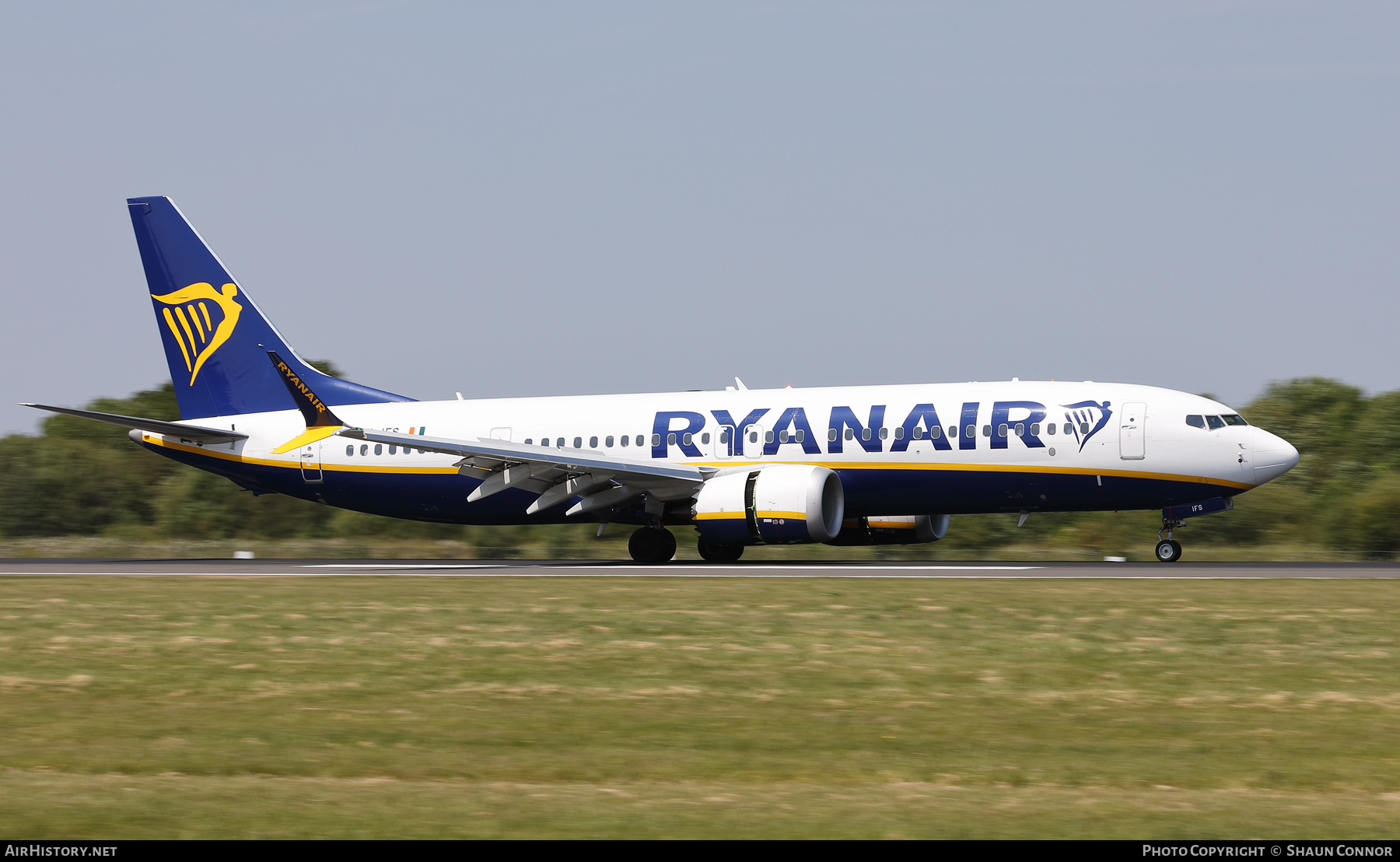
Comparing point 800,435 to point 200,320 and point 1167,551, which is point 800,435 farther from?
point 200,320

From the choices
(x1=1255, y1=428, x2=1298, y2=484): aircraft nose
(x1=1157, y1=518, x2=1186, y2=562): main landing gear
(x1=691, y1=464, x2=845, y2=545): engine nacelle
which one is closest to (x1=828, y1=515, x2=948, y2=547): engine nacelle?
(x1=691, y1=464, x2=845, y2=545): engine nacelle

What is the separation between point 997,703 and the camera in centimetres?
1226

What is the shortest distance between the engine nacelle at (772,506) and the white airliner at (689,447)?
0.04 m

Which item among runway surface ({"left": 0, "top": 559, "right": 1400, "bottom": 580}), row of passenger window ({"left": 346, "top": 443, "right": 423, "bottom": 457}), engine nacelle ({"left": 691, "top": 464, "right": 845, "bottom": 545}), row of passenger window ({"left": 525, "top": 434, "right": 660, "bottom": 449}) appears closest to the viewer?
runway surface ({"left": 0, "top": 559, "right": 1400, "bottom": 580})

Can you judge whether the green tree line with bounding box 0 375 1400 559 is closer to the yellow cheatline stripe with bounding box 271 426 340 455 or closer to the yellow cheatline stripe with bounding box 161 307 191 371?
the yellow cheatline stripe with bounding box 271 426 340 455

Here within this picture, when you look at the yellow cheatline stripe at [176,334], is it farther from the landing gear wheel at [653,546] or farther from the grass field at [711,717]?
the grass field at [711,717]

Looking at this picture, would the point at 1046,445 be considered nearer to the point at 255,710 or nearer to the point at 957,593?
the point at 957,593

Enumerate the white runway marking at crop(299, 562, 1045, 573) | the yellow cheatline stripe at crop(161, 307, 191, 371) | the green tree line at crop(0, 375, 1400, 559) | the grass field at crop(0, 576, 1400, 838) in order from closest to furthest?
1. the grass field at crop(0, 576, 1400, 838)
2. the white runway marking at crop(299, 562, 1045, 573)
3. the yellow cheatline stripe at crop(161, 307, 191, 371)
4. the green tree line at crop(0, 375, 1400, 559)

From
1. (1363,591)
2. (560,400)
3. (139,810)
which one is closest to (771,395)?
(560,400)

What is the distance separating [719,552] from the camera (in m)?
33.0

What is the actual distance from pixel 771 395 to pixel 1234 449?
9.98 metres

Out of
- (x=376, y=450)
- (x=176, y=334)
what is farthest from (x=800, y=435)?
(x=176, y=334)

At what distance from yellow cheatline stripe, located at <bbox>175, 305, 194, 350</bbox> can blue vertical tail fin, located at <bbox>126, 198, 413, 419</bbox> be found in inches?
0.8

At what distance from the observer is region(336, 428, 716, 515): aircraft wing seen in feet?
100
